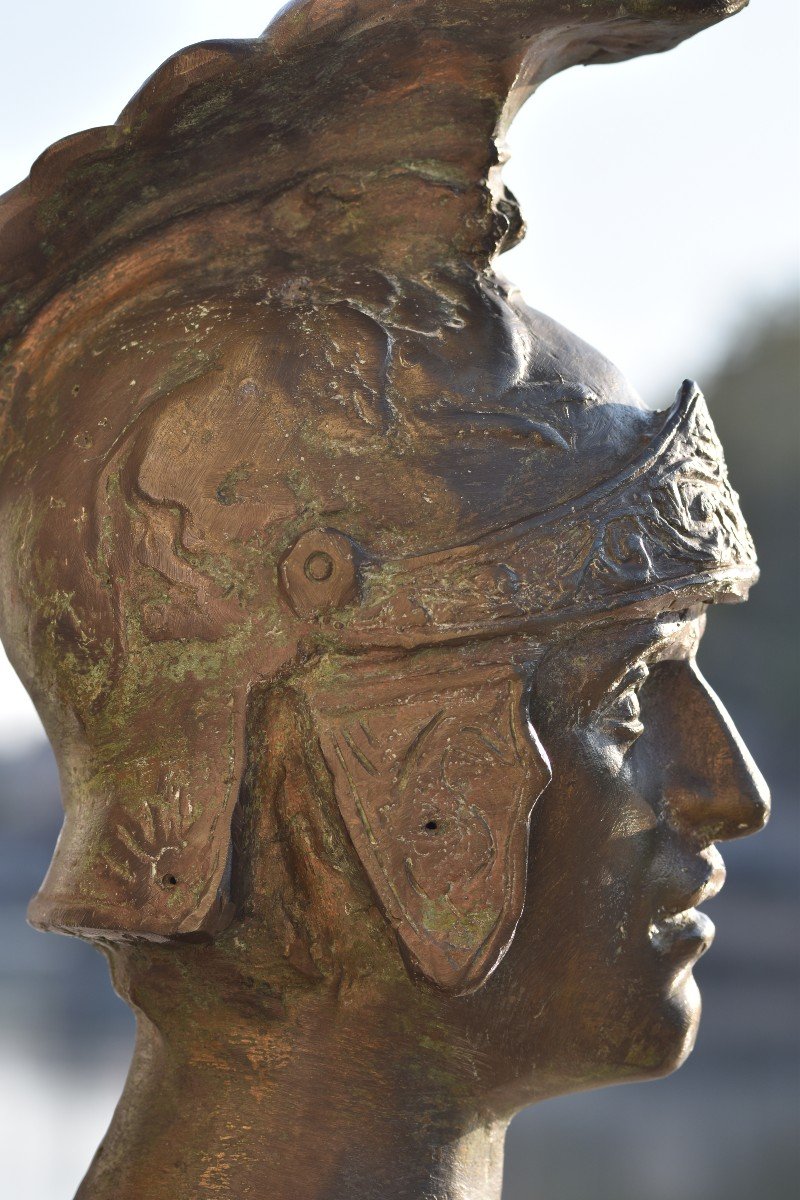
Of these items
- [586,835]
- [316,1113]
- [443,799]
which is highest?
[443,799]

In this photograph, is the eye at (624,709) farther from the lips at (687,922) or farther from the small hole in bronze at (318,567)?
the small hole in bronze at (318,567)

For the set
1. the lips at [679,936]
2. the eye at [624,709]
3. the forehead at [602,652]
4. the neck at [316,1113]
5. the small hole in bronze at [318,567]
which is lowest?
the lips at [679,936]

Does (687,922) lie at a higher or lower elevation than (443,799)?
lower

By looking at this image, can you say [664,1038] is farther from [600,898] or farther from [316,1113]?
[316,1113]

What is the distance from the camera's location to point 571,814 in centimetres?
243

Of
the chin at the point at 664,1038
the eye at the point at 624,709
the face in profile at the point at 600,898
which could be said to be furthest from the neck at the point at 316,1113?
the eye at the point at 624,709

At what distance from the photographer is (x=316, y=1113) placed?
244cm

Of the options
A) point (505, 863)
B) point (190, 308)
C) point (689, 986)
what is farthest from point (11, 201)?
point (689, 986)

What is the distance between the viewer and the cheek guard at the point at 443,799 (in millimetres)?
2322

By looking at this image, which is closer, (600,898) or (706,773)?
(600,898)

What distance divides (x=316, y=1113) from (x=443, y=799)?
52 cm

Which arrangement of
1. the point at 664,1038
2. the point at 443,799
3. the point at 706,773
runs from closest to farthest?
the point at 443,799
the point at 664,1038
the point at 706,773

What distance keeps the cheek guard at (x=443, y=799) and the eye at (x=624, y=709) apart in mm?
171

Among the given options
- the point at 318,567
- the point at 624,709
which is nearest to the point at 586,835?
the point at 624,709
